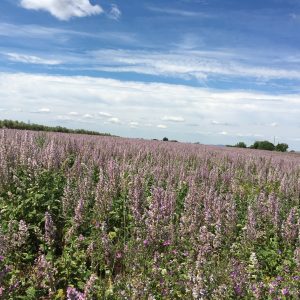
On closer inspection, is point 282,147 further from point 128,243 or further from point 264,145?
point 128,243

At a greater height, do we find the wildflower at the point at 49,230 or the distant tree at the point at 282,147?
the distant tree at the point at 282,147

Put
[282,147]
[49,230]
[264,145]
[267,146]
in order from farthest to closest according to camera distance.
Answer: [282,147]
[264,145]
[267,146]
[49,230]

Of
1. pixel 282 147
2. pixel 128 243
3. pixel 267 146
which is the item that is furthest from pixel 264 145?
pixel 128 243

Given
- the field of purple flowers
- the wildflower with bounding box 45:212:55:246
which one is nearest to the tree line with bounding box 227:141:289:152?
the field of purple flowers

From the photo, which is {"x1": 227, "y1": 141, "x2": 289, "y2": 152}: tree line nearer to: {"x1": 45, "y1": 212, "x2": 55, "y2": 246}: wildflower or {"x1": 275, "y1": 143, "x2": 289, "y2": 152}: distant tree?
{"x1": 275, "y1": 143, "x2": 289, "y2": 152}: distant tree

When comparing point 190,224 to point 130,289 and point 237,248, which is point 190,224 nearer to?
point 237,248

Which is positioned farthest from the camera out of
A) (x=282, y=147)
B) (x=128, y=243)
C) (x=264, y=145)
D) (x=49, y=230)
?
(x=282, y=147)

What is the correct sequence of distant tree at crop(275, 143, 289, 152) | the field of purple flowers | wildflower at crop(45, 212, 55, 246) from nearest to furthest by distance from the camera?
1. the field of purple flowers
2. wildflower at crop(45, 212, 55, 246)
3. distant tree at crop(275, 143, 289, 152)

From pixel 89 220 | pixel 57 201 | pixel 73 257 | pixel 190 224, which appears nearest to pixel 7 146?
pixel 57 201

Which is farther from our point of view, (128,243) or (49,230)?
(128,243)

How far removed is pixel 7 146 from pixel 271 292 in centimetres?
596

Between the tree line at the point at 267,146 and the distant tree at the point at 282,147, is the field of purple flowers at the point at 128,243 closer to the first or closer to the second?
the tree line at the point at 267,146

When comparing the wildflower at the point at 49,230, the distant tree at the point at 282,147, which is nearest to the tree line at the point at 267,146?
the distant tree at the point at 282,147

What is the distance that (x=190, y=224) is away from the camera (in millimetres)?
5996
